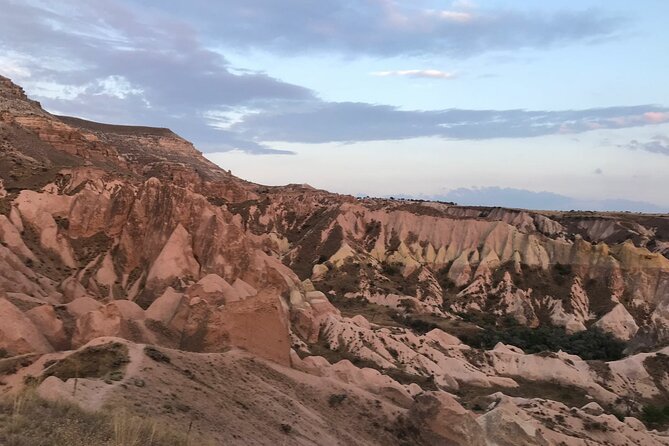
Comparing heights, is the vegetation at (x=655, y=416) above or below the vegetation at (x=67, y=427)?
below

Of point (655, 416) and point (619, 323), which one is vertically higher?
point (619, 323)

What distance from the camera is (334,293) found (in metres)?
65.1

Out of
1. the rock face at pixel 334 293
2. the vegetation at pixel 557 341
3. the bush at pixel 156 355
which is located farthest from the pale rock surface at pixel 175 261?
the vegetation at pixel 557 341

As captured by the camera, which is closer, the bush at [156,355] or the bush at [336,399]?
the bush at [156,355]

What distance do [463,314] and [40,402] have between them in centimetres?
5774

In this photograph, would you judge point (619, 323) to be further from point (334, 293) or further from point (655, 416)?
point (334, 293)

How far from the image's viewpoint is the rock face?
2272cm

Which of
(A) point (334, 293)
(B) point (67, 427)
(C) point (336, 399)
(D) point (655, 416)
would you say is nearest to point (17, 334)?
(C) point (336, 399)

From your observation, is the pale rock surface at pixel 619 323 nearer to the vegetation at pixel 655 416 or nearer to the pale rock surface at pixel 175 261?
the vegetation at pixel 655 416

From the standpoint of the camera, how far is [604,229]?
115 metres

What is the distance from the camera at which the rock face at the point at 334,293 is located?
74.5 ft

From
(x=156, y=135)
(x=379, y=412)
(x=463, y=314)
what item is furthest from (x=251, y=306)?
(x=156, y=135)

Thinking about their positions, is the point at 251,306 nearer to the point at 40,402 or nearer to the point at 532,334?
the point at 40,402

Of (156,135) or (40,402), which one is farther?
(156,135)
